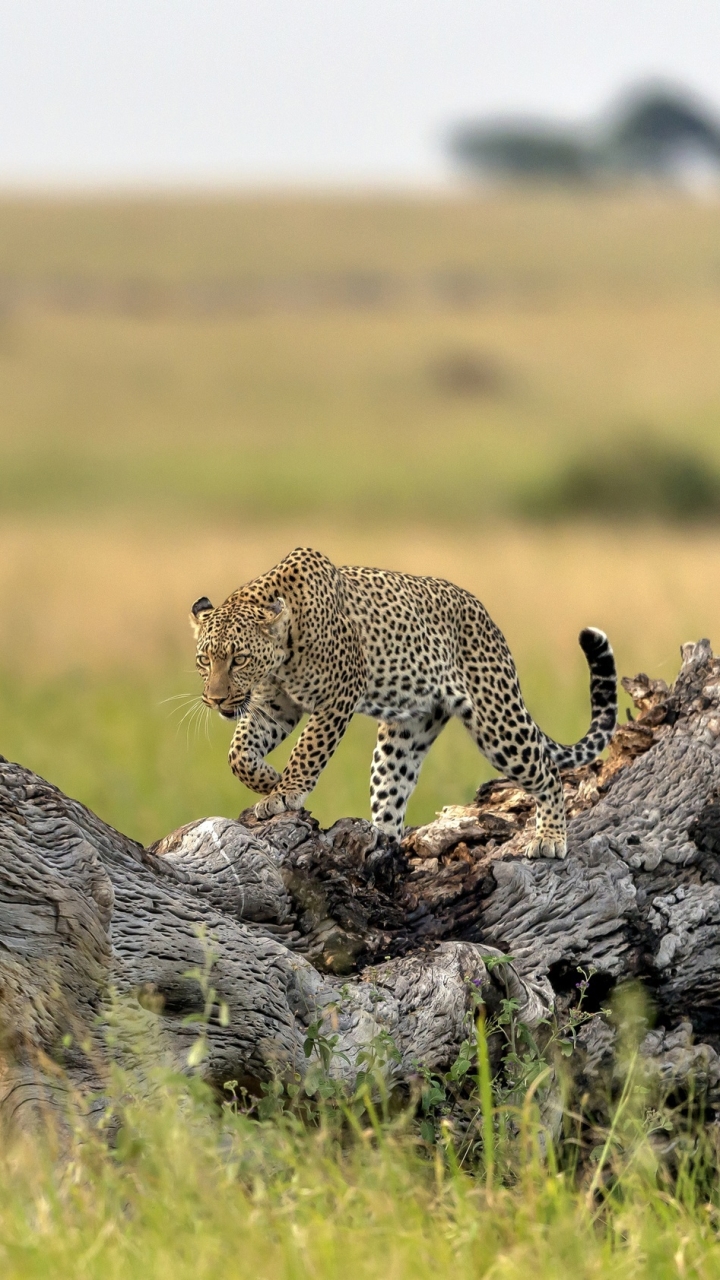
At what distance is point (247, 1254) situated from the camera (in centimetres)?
307

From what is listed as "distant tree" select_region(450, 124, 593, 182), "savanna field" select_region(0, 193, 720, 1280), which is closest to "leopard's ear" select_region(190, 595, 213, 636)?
"savanna field" select_region(0, 193, 720, 1280)

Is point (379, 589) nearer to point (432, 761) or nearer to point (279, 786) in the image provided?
point (279, 786)

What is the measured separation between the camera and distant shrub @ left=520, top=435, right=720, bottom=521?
30094mm

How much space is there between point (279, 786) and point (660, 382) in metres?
41.4

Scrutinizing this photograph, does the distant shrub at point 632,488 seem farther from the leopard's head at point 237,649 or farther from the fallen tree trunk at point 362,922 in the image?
the leopard's head at point 237,649

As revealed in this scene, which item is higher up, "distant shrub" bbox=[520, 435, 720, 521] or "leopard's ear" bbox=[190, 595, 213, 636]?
"distant shrub" bbox=[520, 435, 720, 521]

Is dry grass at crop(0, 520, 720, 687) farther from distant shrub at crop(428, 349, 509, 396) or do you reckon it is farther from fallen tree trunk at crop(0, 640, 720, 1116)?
distant shrub at crop(428, 349, 509, 396)

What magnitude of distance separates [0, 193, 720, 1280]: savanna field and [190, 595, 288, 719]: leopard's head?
129 cm

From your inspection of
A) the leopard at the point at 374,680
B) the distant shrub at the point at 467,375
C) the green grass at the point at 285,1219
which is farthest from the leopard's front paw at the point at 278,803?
the distant shrub at the point at 467,375

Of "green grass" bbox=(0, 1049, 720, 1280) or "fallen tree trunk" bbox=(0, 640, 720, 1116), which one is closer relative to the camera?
"green grass" bbox=(0, 1049, 720, 1280)

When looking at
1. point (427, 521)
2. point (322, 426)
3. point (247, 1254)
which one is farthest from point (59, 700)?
point (322, 426)

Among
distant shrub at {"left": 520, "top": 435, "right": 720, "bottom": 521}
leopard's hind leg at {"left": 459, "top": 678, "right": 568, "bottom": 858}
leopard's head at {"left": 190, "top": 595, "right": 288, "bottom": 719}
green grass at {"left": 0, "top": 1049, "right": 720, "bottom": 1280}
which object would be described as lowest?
green grass at {"left": 0, "top": 1049, "right": 720, "bottom": 1280}

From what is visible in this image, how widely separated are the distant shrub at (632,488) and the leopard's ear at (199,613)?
24838 mm

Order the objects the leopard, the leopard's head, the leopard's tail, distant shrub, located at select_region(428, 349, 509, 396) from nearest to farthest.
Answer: the leopard's head
the leopard
the leopard's tail
distant shrub, located at select_region(428, 349, 509, 396)
